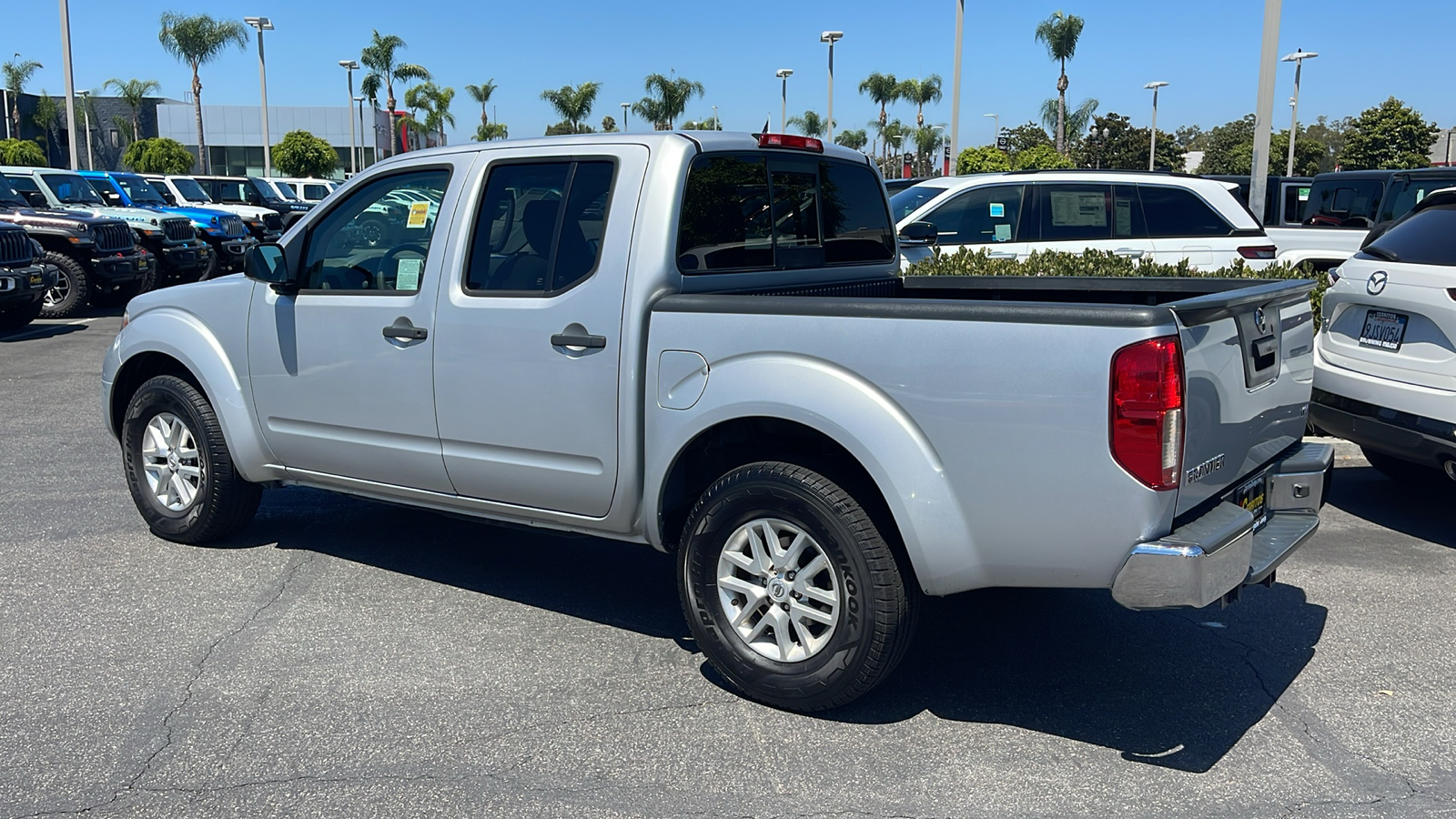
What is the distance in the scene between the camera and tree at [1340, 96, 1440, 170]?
187 feet

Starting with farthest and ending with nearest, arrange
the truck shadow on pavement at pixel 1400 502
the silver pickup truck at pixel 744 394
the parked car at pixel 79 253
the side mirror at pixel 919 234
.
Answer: the parked car at pixel 79 253, the side mirror at pixel 919 234, the truck shadow on pavement at pixel 1400 502, the silver pickup truck at pixel 744 394

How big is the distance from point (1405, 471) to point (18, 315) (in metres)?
14.7

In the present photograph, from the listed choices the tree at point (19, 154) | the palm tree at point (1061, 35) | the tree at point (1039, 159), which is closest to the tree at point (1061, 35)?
the palm tree at point (1061, 35)

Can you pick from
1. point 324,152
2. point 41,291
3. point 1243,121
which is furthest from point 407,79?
point 1243,121

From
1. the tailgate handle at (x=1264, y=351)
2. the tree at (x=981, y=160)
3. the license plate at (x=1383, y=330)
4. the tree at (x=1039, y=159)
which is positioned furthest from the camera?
the tree at (x=981, y=160)

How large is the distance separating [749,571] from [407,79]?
63264 millimetres

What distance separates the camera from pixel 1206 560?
3.39 metres

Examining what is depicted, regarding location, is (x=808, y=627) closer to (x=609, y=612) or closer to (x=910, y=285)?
(x=609, y=612)

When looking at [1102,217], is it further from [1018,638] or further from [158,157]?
Result: [158,157]

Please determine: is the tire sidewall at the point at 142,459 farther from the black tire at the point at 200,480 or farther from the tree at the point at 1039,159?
the tree at the point at 1039,159

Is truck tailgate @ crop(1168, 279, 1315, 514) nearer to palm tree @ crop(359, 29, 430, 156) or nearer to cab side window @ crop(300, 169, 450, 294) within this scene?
cab side window @ crop(300, 169, 450, 294)

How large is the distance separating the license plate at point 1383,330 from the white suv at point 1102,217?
4.32 metres

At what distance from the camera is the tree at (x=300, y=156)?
5500cm

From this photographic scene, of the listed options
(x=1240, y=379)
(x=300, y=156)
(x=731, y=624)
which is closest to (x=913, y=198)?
(x=1240, y=379)
